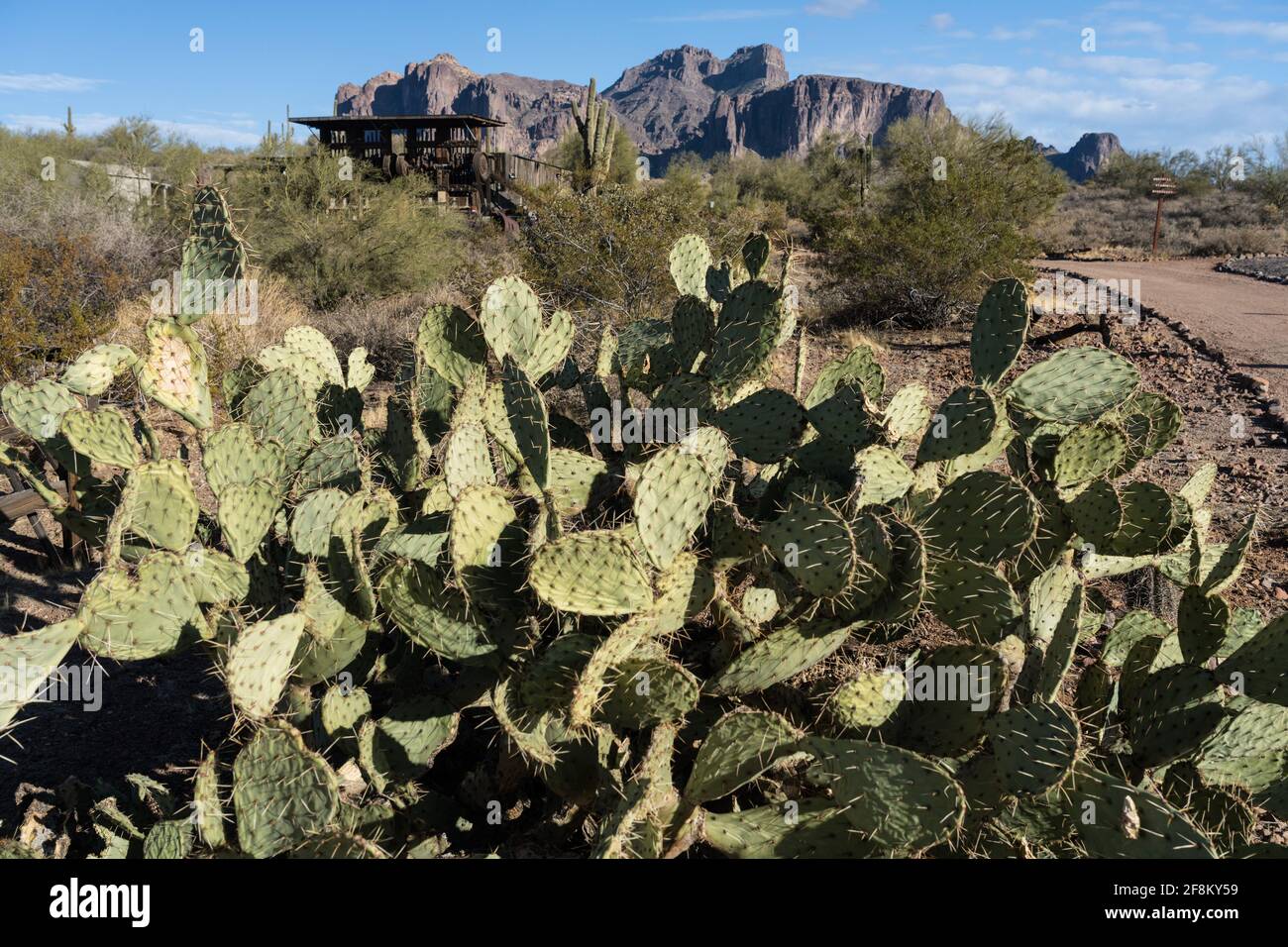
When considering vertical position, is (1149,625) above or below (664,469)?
below

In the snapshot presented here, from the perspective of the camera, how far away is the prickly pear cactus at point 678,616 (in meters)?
2.11

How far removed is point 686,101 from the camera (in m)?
126

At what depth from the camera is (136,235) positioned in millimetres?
11281

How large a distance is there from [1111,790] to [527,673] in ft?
4.71

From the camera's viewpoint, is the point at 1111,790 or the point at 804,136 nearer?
the point at 1111,790

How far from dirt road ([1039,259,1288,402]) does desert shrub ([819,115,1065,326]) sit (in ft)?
8.50

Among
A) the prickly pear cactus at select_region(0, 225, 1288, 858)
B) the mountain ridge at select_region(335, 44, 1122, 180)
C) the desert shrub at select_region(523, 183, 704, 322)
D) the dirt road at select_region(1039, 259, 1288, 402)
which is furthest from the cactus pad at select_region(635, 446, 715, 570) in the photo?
the mountain ridge at select_region(335, 44, 1122, 180)

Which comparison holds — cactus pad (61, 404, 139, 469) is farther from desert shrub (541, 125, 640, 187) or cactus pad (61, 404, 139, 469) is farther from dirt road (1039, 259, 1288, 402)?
desert shrub (541, 125, 640, 187)
